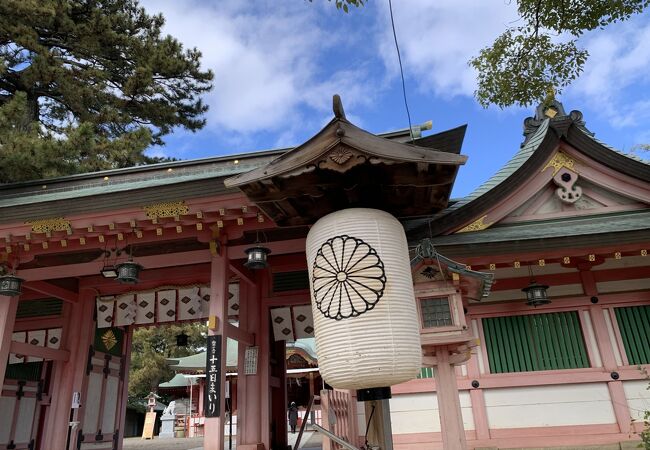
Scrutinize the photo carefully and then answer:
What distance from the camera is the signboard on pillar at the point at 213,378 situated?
632 cm

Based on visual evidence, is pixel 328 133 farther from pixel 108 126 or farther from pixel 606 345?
pixel 108 126

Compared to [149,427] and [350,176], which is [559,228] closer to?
[350,176]

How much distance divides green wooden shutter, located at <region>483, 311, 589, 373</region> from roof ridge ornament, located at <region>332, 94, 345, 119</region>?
4.65 meters

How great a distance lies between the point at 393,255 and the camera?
384 cm

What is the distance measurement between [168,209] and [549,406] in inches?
239

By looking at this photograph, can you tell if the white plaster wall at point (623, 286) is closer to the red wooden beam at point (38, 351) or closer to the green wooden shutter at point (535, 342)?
the green wooden shutter at point (535, 342)

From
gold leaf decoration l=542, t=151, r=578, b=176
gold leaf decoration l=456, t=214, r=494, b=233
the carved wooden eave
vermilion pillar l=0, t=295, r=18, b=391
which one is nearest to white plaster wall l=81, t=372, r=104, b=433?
vermilion pillar l=0, t=295, r=18, b=391

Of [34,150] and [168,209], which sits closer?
[168,209]

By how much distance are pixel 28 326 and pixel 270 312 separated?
543 centimetres

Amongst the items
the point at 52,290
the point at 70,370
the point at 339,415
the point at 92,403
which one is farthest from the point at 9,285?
the point at 339,415

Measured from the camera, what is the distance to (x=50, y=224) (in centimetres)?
695

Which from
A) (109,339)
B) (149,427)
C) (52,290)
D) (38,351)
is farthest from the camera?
(149,427)

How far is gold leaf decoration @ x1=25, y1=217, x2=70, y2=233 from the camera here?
6926mm

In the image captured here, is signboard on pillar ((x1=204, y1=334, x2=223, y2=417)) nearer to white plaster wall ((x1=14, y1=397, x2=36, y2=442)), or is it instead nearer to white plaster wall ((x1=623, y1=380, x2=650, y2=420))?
white plaster wall ((x1=623, y1=380, x2=650, y2=420))
